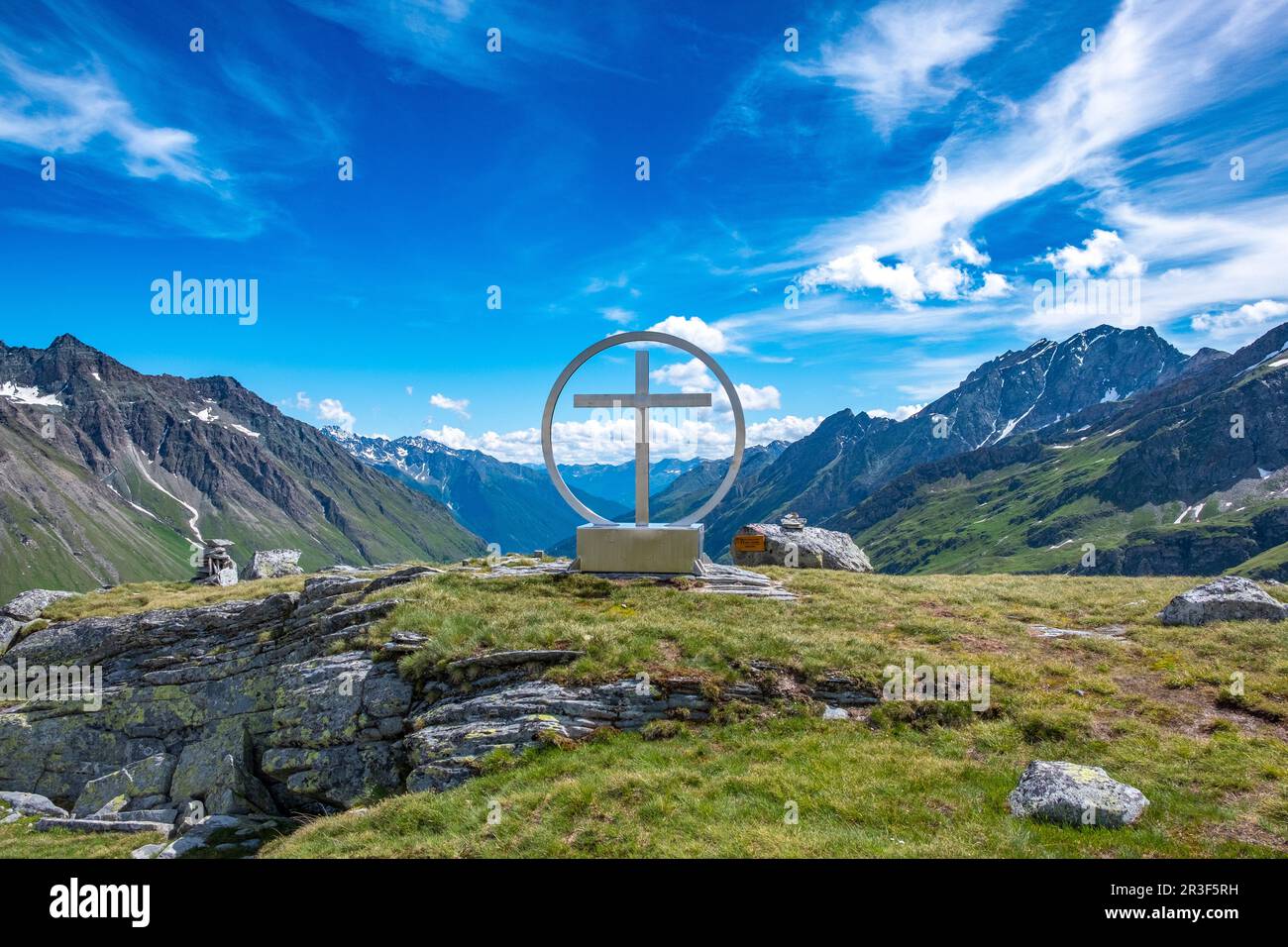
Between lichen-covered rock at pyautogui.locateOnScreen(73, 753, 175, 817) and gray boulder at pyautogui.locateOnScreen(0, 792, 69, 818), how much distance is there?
83cm

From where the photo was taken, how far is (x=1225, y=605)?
83.4 ft

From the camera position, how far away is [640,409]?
32656 millimetres

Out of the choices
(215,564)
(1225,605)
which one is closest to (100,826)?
(1225,605)

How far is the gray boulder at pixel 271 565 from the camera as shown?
6125 centimetres

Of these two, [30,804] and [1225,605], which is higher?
[1225,605]

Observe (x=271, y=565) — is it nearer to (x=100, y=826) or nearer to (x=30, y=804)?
(x=30, y=804)

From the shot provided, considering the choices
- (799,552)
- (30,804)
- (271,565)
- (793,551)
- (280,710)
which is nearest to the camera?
(280,710)

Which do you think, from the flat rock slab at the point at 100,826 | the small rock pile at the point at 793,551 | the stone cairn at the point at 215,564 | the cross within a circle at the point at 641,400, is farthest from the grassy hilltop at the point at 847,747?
the stone cairn at the point at 215,564

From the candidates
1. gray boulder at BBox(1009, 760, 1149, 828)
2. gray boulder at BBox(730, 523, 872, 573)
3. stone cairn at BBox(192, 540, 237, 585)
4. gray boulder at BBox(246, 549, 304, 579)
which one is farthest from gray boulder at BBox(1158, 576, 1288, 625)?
gray boulder at BBox(246, 549, 304, 579)

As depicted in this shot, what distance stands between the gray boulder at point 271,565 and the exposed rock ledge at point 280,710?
2774 centimetres

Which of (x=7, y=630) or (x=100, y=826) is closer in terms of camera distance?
(x=100, y=826)

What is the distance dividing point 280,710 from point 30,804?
11429 mm
